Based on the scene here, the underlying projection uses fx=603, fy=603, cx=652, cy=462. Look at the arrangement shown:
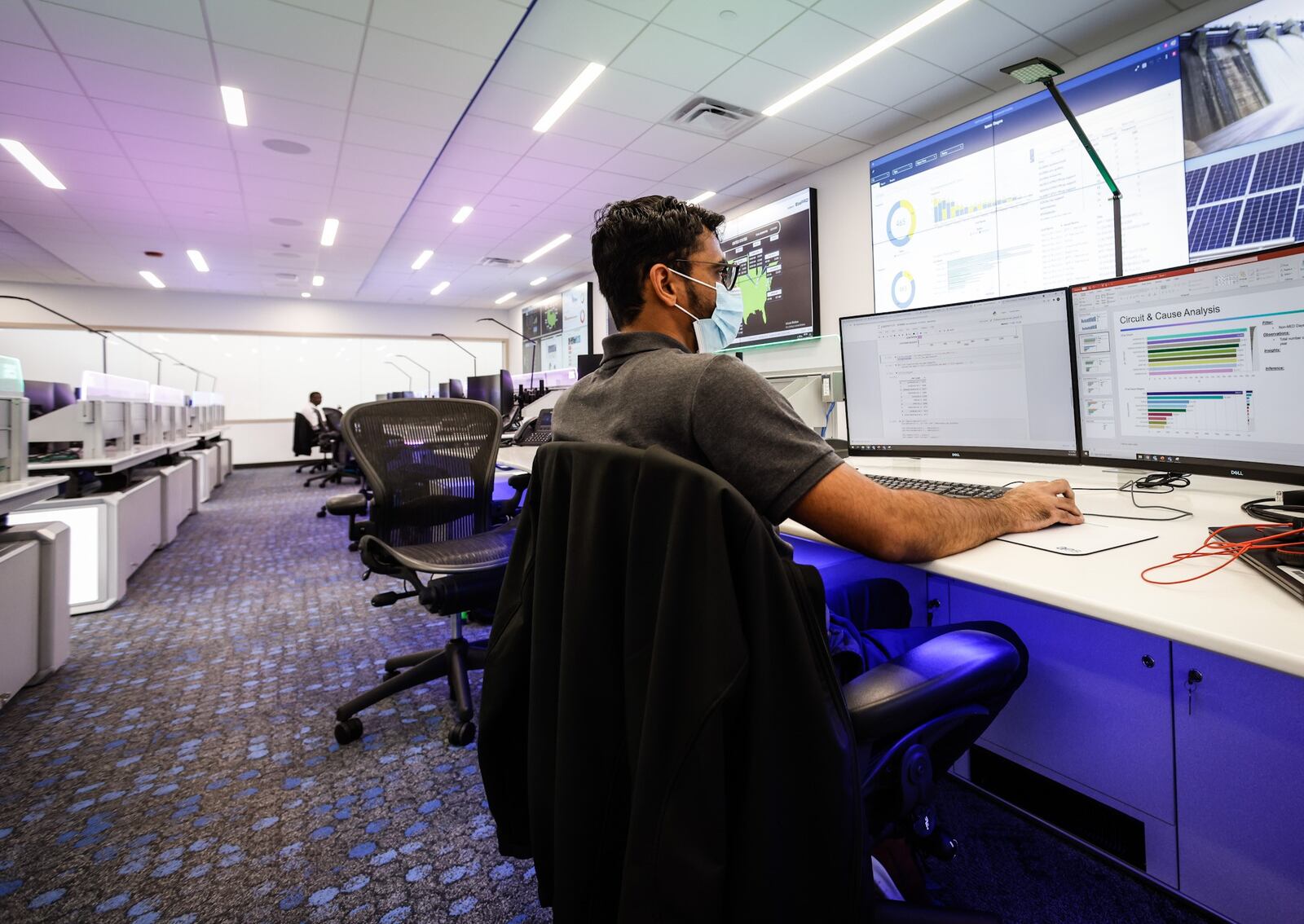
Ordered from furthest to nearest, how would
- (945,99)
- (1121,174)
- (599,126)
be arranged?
1. (599,126)
2. (945,99)
3. (1121,174)

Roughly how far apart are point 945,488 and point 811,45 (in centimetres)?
292

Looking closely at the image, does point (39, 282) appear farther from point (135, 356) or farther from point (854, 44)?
point (854, 44)

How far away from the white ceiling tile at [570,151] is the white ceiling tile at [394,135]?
66 cm

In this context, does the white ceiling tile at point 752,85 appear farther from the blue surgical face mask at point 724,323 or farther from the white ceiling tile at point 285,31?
the blue surgical face mask at point 724,323

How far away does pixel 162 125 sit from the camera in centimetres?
382

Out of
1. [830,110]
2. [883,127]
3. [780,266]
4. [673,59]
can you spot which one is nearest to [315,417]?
[780,266]

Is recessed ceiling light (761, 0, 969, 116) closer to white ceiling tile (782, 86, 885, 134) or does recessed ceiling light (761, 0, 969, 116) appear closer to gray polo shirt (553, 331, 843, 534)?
white ceiling tile (782, 86, 885, 134)

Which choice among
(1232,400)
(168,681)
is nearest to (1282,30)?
(1232,400)

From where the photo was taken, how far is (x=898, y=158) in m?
4.20

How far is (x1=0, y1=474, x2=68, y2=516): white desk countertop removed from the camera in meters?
1.77

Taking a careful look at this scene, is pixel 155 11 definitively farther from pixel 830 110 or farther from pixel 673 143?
pixel 830 110

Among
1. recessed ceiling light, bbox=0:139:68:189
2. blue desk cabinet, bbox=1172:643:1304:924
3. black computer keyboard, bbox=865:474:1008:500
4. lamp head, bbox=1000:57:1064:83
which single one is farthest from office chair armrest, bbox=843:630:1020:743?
recessed ceiling light, bbox=0:139:68:189

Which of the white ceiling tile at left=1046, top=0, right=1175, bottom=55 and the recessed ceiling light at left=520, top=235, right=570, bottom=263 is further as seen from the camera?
the recessed ceiling light at left=520, top=235, right=570, bottom=263

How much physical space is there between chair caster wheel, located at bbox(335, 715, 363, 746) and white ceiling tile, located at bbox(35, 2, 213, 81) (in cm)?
335
